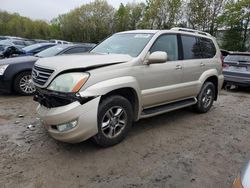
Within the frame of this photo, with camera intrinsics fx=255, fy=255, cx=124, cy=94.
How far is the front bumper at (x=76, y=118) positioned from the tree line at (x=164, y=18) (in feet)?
75.2

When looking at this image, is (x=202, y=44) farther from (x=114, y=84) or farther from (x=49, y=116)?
(x=49, y=116)

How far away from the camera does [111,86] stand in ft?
11.8

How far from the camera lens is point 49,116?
342 cm

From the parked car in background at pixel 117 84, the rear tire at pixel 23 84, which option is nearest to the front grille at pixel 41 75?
the parked car in background at pixel 117 84

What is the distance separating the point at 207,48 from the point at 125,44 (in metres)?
2.27

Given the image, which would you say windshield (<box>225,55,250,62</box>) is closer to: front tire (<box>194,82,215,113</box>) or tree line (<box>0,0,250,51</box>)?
front tire (<box>194,82,215,113</box>)

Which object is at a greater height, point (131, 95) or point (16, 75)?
point (16, 75)

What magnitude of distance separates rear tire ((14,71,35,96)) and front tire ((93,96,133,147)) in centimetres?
375

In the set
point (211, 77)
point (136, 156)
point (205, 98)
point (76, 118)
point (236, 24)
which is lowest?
point (136, 156)

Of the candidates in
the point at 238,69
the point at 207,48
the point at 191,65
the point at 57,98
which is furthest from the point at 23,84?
the point at 238,69

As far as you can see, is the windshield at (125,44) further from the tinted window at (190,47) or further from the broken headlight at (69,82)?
the broken headlight at (69,82)

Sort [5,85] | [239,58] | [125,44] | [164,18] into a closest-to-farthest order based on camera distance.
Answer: [125,44], [5,85], [239,58], [164,18]

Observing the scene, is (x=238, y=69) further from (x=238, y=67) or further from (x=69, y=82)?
(x=69, y=82)

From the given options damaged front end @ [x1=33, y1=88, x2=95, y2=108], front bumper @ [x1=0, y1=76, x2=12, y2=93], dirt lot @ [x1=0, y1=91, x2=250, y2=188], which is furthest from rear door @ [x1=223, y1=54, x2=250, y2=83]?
front bumper @ [x1=0, y1=76, x2=12, y2=93]
